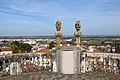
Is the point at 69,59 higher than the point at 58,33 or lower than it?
lower

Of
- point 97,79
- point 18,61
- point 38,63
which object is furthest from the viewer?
point 38,63

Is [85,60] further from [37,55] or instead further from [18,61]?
[18,61]

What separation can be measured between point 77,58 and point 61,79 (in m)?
2.30

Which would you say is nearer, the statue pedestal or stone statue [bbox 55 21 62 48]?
the statue pedestal

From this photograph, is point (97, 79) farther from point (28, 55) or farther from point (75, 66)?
point (28, 55)

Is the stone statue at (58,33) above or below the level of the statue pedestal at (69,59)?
above

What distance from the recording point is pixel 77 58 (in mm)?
10594

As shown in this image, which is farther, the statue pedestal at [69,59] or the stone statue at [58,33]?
the stone statue at [58,33]

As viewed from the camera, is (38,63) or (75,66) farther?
(38,63)

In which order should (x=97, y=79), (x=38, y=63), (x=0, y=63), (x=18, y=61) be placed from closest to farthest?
(x=97, y=79) < (x=0, y=63) < (x=18, y=61) < (x=38, y=63)

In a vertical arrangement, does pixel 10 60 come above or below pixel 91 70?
above

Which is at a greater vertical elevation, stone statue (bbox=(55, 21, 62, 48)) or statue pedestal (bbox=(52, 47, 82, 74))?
stone statue (bbox=(55, 21, 62, 48))

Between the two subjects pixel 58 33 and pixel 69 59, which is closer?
pixel 69 59

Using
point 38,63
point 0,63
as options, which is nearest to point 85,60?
point 38,63
